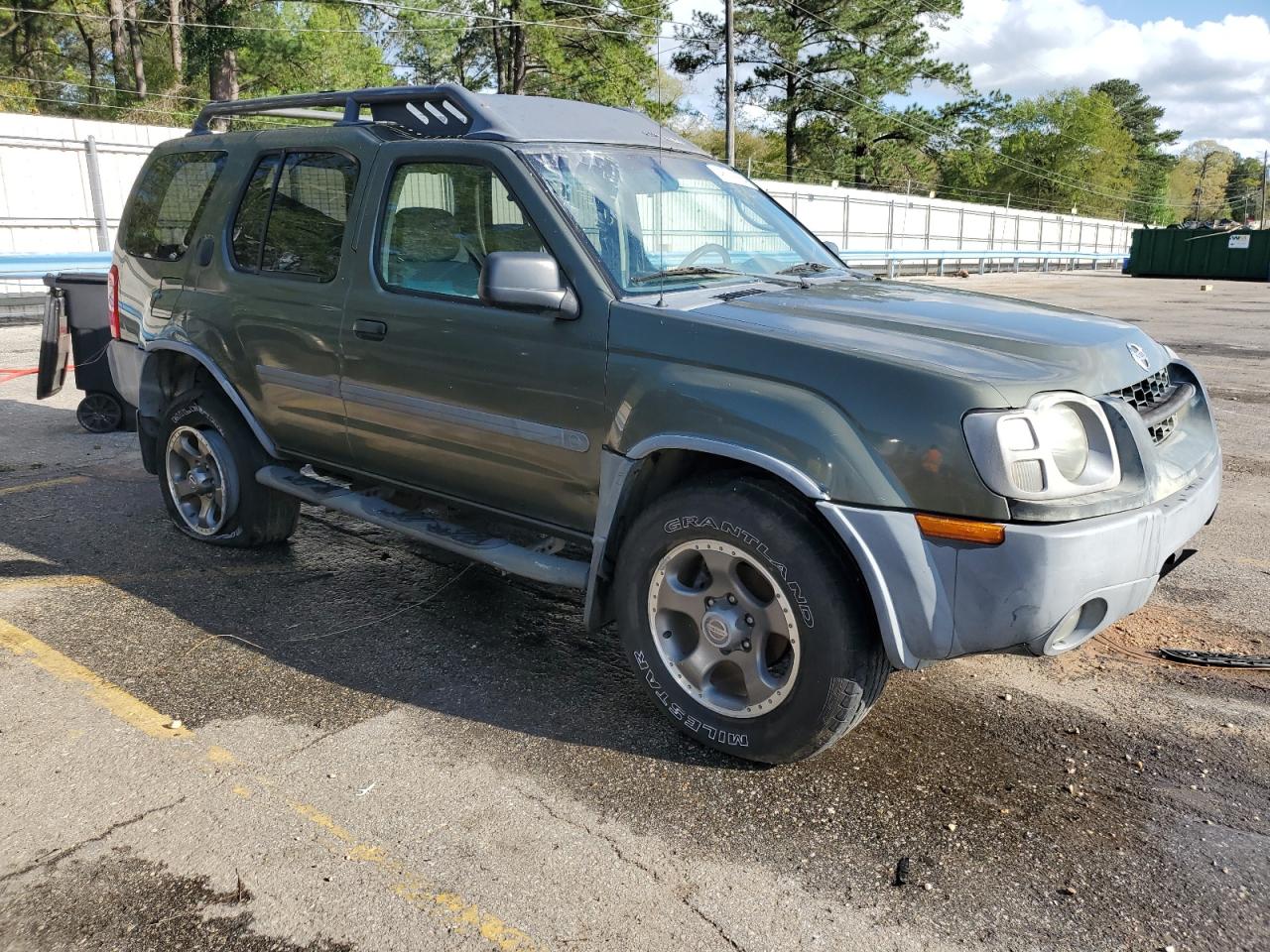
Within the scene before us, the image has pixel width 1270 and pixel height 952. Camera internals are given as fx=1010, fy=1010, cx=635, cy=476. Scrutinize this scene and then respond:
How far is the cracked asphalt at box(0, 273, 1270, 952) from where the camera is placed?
2.52m

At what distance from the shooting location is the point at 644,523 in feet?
10.7

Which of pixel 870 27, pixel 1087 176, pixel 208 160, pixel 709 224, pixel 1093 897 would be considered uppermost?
pixel 870 27

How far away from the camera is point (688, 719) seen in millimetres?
3268

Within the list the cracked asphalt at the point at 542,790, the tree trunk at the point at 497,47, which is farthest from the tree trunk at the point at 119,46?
the cracked asphalt at the point at 542,790

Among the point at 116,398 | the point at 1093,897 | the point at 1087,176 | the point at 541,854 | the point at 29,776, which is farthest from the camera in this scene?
the point at 1087,176

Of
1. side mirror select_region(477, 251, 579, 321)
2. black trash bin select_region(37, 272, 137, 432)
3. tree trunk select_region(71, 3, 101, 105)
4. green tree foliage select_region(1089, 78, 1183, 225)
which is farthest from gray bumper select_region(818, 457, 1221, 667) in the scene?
green tree foliage select_region(1089, 78, 1183, 225)

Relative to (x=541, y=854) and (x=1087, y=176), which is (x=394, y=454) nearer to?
(x=541, y=854)

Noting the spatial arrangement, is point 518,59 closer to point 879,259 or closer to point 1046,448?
point 879,259

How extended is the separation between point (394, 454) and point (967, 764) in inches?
98.1

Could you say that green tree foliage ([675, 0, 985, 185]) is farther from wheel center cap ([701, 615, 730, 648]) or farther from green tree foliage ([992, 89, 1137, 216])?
A: wheel center cap ([701, 615, 730, 648])

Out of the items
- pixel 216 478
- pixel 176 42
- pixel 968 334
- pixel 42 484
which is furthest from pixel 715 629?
pixel 176 42

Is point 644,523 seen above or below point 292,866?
above

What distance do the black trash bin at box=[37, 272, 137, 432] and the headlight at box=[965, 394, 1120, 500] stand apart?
666cm

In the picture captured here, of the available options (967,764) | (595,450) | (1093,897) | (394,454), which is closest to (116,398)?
(394,454)
